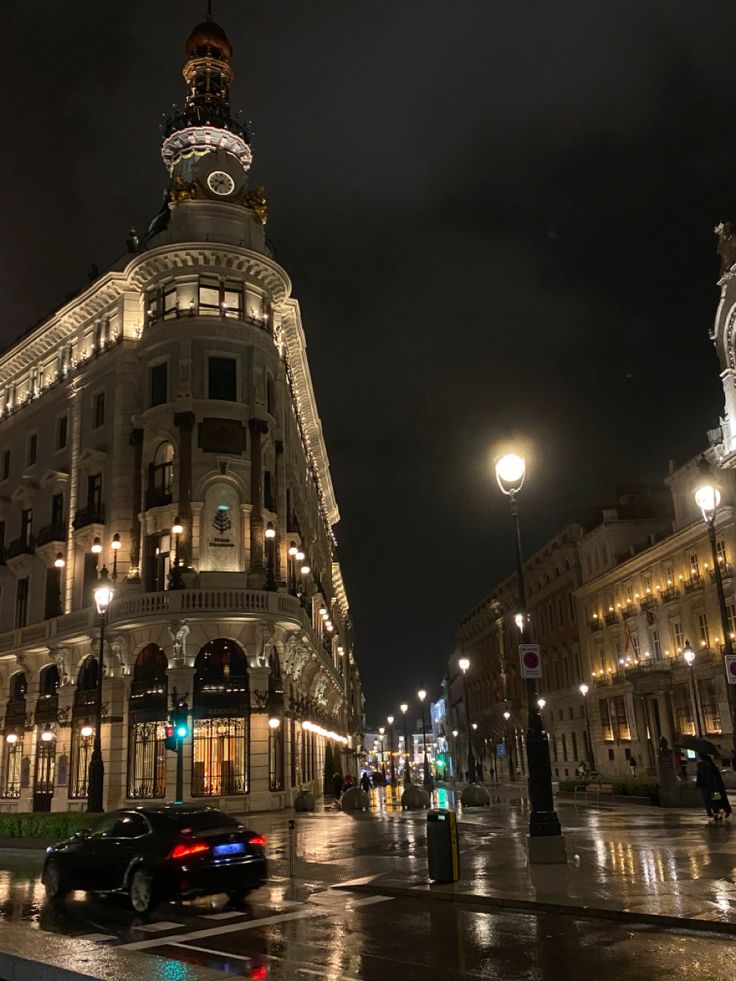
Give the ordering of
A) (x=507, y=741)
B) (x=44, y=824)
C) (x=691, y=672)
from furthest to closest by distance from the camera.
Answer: (x=507, y=741), (x=691, y=672), (x=44, y=824)

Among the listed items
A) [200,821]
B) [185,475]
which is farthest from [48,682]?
[200,821]

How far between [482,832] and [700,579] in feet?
123

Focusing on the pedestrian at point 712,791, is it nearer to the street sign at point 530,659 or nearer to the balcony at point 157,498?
the street sign at point 530,659

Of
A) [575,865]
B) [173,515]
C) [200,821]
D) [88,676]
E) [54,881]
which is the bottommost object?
[575,865]

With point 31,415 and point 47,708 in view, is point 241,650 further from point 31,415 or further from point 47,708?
point 31,415

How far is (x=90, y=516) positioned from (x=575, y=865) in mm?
29728

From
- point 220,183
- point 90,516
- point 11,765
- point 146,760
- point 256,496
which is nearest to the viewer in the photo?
point 146,760

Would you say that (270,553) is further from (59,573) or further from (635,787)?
(635,787)

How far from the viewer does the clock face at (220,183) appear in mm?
41656

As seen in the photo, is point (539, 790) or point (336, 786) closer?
point (539, 790)

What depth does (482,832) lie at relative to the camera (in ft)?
75.2

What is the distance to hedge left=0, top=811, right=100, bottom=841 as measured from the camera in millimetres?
23000

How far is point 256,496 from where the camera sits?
3719 cm

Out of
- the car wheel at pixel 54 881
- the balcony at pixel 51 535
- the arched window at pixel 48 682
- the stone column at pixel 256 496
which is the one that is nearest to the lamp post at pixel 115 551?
the balcony at pixel 51 535
